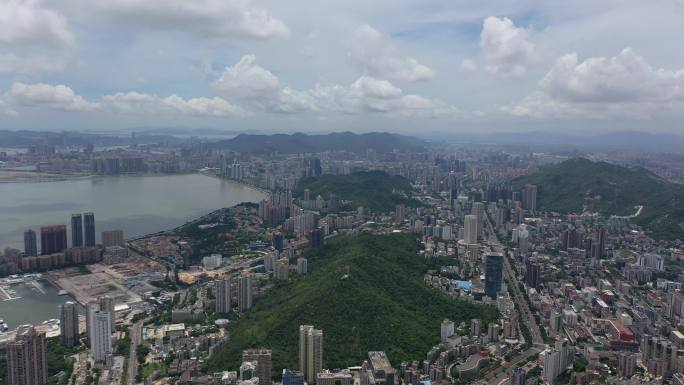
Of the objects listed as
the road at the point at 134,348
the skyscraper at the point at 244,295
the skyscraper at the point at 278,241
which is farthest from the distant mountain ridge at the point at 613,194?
the road at the point at 134,348

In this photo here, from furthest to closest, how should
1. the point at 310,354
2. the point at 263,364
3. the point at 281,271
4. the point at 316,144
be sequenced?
the point at 316,144, the point at 281,271, the point at 310,354, the point at 263,364

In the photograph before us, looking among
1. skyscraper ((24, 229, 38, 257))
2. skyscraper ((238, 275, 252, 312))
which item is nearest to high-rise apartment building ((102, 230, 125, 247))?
skyscraper ((24, 229, 38, 257))

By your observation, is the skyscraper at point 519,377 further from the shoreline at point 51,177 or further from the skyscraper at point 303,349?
A: the shoreline at point 51,177

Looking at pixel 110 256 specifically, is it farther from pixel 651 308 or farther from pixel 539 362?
pixel 651 308

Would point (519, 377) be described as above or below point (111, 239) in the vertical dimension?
below

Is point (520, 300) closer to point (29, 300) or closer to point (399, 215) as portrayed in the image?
point (399, 215)

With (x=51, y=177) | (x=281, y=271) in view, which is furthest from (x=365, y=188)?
(x=51, y=177)

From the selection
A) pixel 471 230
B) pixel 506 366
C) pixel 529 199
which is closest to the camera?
pixel 506 366
